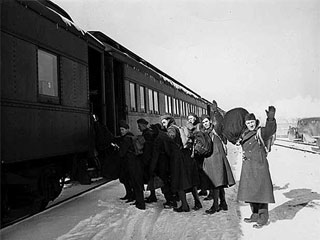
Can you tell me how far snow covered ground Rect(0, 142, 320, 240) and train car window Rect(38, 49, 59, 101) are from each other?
1767 mm

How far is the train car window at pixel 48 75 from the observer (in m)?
5.01

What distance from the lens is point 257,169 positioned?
4.87 metres

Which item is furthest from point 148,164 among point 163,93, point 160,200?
point 163,93

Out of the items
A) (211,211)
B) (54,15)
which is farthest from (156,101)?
(54,15)

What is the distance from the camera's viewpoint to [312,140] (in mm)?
26438

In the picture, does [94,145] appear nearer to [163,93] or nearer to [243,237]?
[243,237]

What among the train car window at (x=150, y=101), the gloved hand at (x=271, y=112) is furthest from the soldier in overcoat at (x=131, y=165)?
the train car window at (x=150, y=101)

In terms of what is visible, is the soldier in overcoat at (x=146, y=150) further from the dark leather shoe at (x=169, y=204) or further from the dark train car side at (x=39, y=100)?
the dark train car side at (x=39, y=100)

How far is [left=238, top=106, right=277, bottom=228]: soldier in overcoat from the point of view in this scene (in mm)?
4797

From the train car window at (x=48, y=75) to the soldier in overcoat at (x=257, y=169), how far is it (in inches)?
108

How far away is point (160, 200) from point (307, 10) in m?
4.09

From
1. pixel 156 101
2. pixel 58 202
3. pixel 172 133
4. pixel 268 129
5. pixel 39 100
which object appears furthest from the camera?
pixel 156 101

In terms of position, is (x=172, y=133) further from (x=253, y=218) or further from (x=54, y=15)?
(x=54, y=15)

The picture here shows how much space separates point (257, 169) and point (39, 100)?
9.83 ft
